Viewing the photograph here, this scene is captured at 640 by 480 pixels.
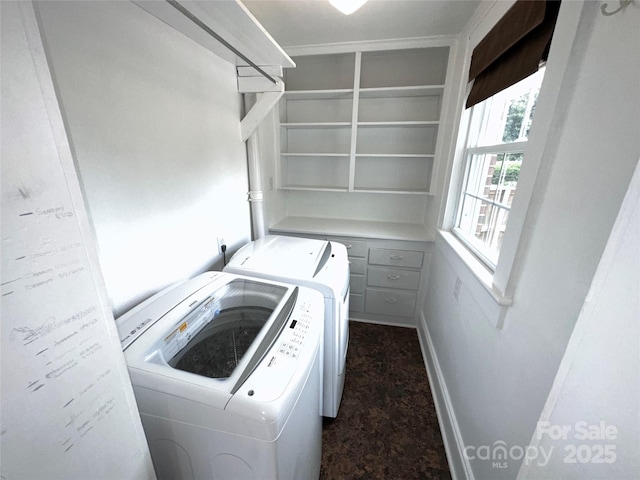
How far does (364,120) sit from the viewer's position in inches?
98.8

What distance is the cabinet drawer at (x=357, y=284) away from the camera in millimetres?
2410

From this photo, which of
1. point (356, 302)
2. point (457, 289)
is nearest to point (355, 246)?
point (356, 302)

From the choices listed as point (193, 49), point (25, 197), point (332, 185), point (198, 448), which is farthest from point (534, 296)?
point (332, 185)

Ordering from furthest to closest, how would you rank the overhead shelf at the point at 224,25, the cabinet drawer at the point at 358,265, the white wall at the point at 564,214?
the cabinet drawer at the point at 358,265
the overhead shelf at the point at 224,25
the white wall at the point at 564,214

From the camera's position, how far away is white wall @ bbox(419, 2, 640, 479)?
598 millimetres

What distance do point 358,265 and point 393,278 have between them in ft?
1.09

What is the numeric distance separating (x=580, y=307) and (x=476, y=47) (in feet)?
5.22

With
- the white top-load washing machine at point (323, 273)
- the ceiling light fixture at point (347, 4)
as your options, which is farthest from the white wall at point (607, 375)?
the ceiling light fixture at point (347, 4)

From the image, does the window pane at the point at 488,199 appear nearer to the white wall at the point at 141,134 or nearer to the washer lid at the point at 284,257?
the washer lid at the point at 284,257

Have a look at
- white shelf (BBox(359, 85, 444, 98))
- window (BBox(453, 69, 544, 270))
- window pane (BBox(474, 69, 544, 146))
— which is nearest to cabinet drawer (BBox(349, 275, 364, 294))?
window (BBox(453, 69, 544, 270))

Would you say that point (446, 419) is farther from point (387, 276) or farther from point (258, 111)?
point (258, 111)

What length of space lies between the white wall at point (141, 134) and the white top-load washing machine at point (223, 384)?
241 mm

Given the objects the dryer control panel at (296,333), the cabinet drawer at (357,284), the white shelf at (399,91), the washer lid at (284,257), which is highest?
the white shelf at (399,91)

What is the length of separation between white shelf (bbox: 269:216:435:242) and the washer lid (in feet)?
1.87
